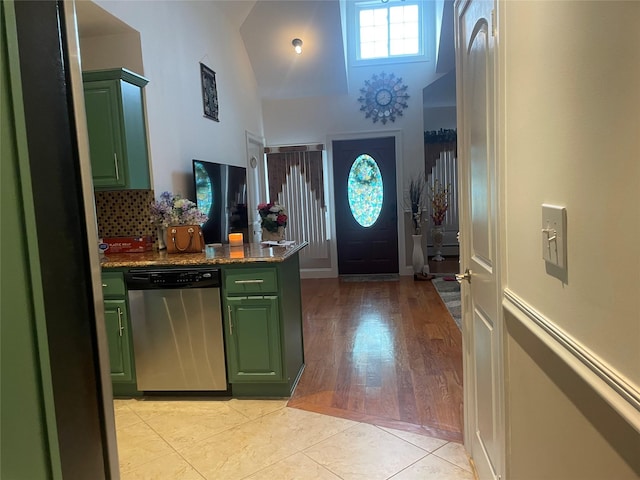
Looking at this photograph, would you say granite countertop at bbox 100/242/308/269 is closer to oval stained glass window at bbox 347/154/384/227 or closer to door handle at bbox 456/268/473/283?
door handle at bbox 456/268/473/283

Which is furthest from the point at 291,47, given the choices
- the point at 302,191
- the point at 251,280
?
the point at 251,280

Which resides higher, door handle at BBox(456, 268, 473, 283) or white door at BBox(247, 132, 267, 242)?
white door at BBox(247, 132, 267, 242)

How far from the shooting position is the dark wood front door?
6.56 meters

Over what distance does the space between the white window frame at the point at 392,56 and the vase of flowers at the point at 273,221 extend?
3690mm

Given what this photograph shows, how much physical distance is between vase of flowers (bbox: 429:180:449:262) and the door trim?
2.94 feet

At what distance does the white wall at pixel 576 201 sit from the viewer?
65cm

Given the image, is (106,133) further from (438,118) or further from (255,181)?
Answer: (438,118)

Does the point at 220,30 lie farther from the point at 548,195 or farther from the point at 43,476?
the point at 43,476

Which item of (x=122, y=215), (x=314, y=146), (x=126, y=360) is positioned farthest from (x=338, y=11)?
(x=126, y=360)

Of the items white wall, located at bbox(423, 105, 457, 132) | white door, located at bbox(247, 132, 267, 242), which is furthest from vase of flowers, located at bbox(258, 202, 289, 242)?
white wall, located at bbox(423, 105, 457, 132)

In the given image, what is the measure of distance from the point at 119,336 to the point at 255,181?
3.57m

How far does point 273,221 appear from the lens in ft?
11.8

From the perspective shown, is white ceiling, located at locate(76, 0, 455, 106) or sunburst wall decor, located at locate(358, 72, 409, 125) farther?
sunburst wall decor, located at locate(358, 72, 409, 125)

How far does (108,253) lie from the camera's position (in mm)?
3379
